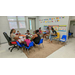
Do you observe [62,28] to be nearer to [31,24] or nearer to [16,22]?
[31,24]

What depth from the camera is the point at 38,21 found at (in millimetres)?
6285

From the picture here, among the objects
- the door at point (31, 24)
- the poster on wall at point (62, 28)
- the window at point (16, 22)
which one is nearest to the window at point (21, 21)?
the window at point (16, 22)

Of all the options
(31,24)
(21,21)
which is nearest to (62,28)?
(31,24)

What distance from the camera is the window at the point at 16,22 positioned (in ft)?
14.7

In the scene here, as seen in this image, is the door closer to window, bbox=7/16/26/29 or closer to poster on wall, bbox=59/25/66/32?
window, bbox=7/16/26/29

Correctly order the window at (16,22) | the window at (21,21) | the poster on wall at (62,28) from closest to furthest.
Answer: the poster on wall at (62,28)
the window at (16,22)
the window at (21,21)

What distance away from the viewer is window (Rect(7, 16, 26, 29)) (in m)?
4.48

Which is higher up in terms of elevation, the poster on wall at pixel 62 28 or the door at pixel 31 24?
the door at pixel 31 24

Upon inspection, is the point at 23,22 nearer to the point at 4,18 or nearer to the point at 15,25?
the point at 15,25

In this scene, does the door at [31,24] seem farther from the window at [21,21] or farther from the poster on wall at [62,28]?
the poster on wall at [62,28]

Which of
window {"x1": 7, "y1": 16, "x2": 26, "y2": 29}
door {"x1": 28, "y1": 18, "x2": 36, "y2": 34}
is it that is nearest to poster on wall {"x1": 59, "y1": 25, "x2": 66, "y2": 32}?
door {"x1": 28, "y1": 18, "x2": 36, "y2": 34}

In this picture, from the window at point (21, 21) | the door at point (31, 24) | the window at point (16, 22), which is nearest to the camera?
the window at point (16, 22)

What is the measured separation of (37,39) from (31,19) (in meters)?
3.61

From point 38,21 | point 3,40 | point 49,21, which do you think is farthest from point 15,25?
point 49,21
